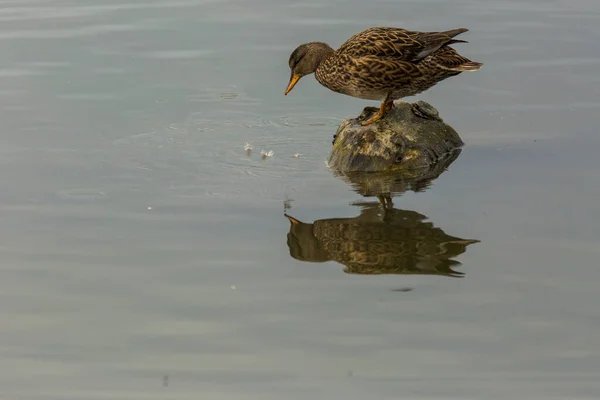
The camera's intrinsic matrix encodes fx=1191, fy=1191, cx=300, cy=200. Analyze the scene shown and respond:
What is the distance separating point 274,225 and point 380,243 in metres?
0.84

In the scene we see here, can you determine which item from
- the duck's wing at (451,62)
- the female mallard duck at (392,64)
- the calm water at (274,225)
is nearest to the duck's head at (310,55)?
the female mallard duck at (392,64)

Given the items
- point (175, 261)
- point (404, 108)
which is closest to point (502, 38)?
point (404, 108)

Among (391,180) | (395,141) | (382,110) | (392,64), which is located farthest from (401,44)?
(391,180)

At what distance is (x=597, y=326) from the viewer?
6.85 metres

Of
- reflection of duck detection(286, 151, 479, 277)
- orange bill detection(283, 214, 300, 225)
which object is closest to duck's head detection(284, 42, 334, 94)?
reflection of duck detection(286, 151, 479, 277)

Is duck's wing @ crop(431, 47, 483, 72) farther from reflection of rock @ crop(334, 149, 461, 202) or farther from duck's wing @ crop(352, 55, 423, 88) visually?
reflection of rock @ crop(334, 149, 461, 202)

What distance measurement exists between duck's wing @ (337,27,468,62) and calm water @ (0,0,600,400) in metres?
0.96

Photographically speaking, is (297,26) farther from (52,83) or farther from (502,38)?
(52,83)

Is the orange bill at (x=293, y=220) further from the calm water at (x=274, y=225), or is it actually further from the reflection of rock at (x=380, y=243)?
the calm water at (x=274, y=225)

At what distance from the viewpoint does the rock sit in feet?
33.1

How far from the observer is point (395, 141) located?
10172mm

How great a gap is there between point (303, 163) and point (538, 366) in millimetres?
4214

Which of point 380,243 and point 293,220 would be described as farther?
point 293,220

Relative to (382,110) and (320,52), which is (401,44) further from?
(320,52)
